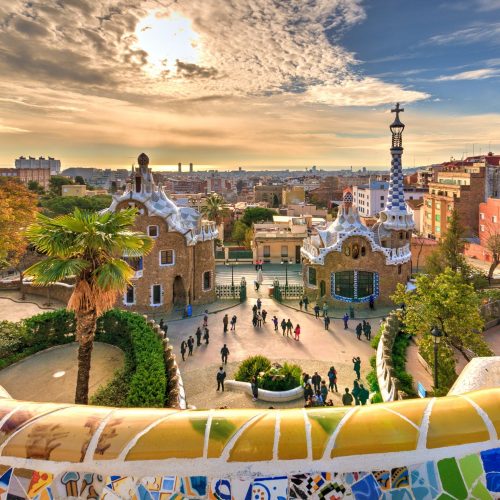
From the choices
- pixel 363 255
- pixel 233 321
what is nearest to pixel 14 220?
pixel 233 321

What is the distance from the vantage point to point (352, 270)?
1289 inches

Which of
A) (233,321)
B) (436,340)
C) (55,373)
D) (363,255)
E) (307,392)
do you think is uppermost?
(363,255)

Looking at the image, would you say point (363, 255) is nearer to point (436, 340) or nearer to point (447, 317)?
point (447, 317)

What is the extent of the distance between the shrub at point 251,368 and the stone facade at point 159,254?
12820 millimetres

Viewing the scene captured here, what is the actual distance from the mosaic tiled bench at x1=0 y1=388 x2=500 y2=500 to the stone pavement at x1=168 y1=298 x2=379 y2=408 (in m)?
13.4

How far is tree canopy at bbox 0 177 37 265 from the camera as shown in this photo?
2980 cm

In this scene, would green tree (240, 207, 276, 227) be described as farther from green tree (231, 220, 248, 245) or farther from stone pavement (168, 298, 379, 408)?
stone pavement (168, 298, 379, 408)

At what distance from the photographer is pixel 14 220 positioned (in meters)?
31.8

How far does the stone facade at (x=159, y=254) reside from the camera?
99.7ft

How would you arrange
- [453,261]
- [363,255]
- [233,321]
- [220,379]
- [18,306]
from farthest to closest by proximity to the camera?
[453,261] < [363,255] < [18,306] < [233,321] < [220,379]

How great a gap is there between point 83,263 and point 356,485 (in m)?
9.81

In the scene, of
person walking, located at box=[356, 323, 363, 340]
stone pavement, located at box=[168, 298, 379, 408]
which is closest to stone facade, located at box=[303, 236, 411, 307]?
stone pavement, located at box=[168, 298, 379, 408]

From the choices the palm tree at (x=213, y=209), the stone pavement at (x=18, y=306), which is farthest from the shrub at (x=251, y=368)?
the palm tree at (x=213, y=209)

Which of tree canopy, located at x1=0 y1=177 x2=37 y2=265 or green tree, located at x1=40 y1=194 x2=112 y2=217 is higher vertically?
green tree, located at x1=40 y1=194 x2=112 y2=217
